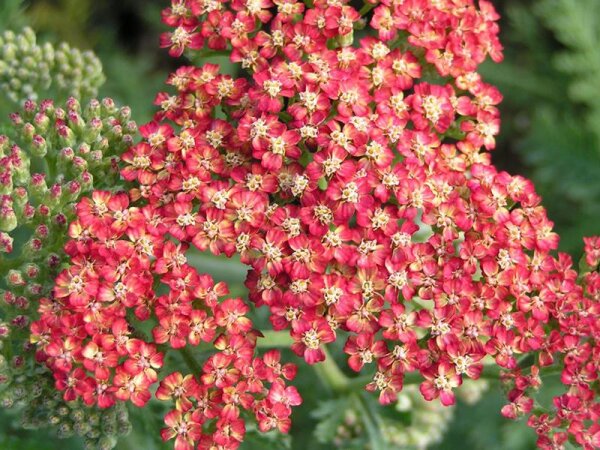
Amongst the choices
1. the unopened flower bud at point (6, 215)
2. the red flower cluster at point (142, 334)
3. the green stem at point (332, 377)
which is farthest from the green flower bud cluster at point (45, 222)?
the green stem at point (332, 377)

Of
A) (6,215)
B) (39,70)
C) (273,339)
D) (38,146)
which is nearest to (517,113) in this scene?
(273,339)

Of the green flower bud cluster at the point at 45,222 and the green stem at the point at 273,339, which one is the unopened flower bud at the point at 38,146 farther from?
the green stem at the point at 273,339

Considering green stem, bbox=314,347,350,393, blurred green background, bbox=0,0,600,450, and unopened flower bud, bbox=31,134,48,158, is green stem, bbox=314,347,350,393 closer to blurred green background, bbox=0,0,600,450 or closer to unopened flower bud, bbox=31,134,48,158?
blurred green background, bbox=0,0,600,450

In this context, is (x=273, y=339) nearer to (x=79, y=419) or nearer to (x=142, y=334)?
(x=142, y=334)

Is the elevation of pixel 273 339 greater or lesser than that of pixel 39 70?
lesser

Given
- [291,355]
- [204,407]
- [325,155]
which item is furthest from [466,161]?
[291,355]
